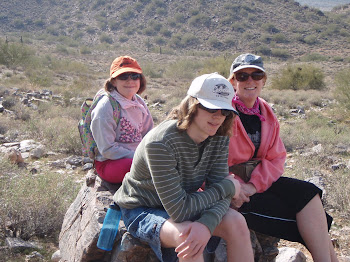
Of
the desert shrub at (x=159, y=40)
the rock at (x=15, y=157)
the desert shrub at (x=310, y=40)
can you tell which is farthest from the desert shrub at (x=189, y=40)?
the rock at (x=15, y=157)

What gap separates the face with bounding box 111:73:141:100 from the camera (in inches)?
142

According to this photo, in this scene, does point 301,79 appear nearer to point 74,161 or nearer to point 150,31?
point 74,161

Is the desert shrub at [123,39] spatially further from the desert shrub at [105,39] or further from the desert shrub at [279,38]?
the desert shrub at [279,38]

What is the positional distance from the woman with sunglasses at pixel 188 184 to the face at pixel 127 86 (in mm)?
1145

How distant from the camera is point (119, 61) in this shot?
12.0 feet

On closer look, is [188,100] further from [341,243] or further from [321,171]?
[321,171]

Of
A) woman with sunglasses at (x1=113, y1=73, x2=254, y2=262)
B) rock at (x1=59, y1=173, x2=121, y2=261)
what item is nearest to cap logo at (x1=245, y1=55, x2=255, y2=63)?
woman with sunglasses at (x1=113, y1=73, x2=254, y2=262)

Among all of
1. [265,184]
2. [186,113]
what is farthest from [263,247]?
[186,113]

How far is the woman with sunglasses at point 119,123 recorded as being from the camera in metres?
3.41

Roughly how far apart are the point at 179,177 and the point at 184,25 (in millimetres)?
49894

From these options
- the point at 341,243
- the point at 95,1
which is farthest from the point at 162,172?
the point at 95,1

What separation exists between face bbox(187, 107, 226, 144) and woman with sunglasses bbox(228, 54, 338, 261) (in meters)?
0.66

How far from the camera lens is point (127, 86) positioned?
11.9 feet

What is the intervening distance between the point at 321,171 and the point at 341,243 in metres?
2.27
